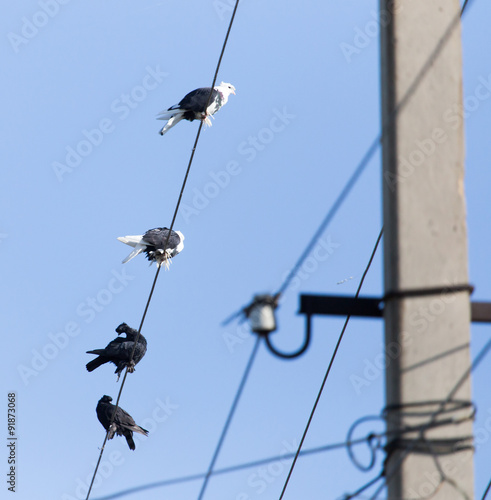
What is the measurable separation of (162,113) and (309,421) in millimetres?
5673

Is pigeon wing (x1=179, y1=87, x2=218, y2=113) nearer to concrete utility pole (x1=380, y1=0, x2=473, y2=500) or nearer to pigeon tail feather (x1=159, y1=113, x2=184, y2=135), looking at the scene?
pigeon tail feather (x1=159, y1=113, x2=184, y2=135)

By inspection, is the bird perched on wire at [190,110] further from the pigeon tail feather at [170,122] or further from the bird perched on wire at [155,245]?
the bird perched on wire at [155,245]

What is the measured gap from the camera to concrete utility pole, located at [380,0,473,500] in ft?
9.82

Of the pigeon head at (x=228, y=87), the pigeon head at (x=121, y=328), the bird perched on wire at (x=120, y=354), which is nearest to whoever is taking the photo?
the bird perched on wire at (x=120, y=354)

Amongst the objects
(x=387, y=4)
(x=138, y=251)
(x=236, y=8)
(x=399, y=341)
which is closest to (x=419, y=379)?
(x=399, y=341)

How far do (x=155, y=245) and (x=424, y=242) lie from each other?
670cm

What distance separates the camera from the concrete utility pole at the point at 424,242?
2992 millimetres

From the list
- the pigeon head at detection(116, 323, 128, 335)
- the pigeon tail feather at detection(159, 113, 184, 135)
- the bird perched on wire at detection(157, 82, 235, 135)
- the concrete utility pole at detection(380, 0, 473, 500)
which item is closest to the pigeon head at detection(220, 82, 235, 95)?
the bird perched on wire at detection(157, 82, 235, 135)

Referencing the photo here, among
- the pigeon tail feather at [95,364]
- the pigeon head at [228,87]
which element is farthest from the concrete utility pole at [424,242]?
the pigeon head at [228,87]

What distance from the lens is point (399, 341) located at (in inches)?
120

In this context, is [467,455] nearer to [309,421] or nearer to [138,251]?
[309,421]

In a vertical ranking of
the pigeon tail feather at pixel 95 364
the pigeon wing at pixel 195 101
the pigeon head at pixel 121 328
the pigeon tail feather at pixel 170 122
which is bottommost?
the pigeon tail feather at pixel 95 364

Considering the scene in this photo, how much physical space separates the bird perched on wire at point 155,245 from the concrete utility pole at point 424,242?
6365 mm

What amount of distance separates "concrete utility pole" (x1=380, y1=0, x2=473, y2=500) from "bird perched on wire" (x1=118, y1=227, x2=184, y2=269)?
20.9ft
